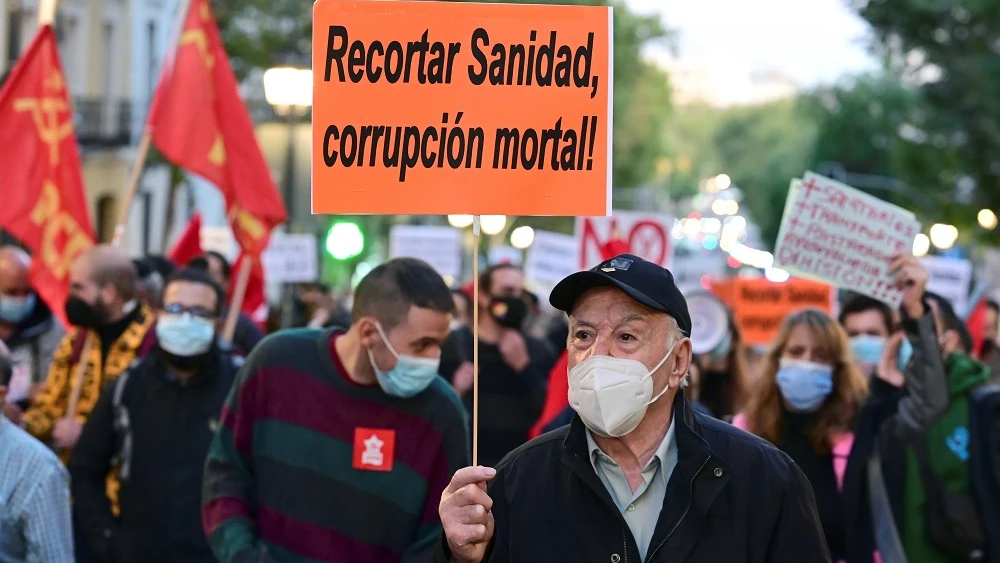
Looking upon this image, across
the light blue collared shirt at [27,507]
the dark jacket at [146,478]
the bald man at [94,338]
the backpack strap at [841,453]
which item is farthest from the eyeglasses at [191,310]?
the backpack strap at [841,453]

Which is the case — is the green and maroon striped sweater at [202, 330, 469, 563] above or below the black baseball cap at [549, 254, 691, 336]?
below

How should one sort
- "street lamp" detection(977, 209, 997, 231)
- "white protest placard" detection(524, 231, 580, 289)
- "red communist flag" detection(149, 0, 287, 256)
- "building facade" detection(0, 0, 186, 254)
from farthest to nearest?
"building facade" detection(0, 0, 186, 254)
"street lamp" detection(977, 209, 997, 231)
"white protest placard" detection(524, 231, 580, 289)
"red communist flag" detection(149, 0, 287, 256)

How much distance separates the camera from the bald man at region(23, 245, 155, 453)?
816cm

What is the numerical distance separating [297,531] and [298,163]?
50.5 ft

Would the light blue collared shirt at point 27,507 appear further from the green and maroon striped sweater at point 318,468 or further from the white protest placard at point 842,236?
the white protest placard at point 842,236

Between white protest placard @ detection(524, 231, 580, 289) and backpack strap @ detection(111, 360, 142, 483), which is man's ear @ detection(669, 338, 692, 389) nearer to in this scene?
backpack strap @ detection(111, 360, 142, 483)

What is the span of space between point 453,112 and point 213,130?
20.3ft

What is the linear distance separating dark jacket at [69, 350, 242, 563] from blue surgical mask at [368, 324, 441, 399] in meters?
1.76

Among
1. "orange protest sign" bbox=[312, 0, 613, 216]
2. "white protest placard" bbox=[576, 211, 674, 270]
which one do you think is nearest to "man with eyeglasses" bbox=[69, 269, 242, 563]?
"orange protest sign" bbox=[312, 0, 613, 216]

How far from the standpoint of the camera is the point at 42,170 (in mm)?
9969

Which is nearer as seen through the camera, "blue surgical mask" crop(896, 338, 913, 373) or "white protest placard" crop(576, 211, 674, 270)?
"blue surgical mask" crop(896, 338, 913, 373)

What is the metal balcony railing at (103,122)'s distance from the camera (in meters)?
37.2

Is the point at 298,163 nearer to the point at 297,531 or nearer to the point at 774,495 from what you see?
the point at 297,531

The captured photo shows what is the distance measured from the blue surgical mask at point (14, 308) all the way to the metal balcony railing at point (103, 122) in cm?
2832
